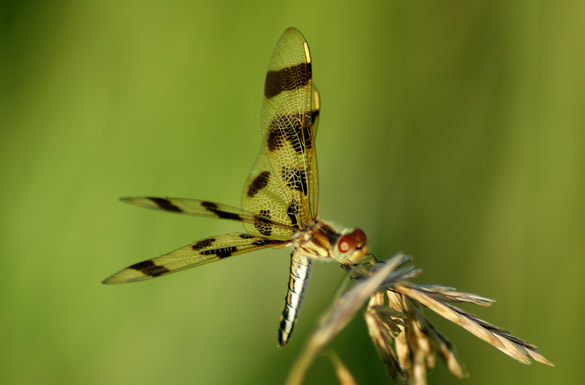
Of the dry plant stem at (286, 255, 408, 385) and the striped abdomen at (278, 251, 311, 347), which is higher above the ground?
the dry plant stem at (286, 255, 408, 385)

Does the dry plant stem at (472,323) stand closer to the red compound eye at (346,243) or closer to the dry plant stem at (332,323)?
the dry plant stem at (332,323)

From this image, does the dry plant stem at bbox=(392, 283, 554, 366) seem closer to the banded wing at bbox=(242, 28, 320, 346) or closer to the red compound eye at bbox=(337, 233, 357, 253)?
the red compound eye at bbox=(337, 233, 357, 253)

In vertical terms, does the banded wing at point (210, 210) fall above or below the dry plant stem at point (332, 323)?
above

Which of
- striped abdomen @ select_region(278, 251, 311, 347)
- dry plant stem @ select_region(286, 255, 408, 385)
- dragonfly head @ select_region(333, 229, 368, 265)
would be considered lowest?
striped abdomen @ select_region(278, 251, 311, 347)

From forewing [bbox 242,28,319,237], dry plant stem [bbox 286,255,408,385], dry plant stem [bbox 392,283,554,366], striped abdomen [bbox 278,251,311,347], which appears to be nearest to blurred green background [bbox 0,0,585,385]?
forewing [bbox 242,28,319,237]

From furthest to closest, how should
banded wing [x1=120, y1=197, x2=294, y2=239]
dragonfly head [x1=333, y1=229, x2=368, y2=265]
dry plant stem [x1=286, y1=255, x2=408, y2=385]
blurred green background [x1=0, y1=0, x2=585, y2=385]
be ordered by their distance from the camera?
1. blurred green background [x1=0, y1=0, x2=585, y2=385]
2. dragonfly head [x1=333, y1=229, x2=368, y2=265]
3. banded wing [x1=120, y1=197, x2=294, y2=239]
4. dry plant stem [x1=286, y1=255, x2=408, y2=385]

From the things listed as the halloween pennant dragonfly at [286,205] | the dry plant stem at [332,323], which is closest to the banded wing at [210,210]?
the halloween pennant dragonfly at [286,205]
